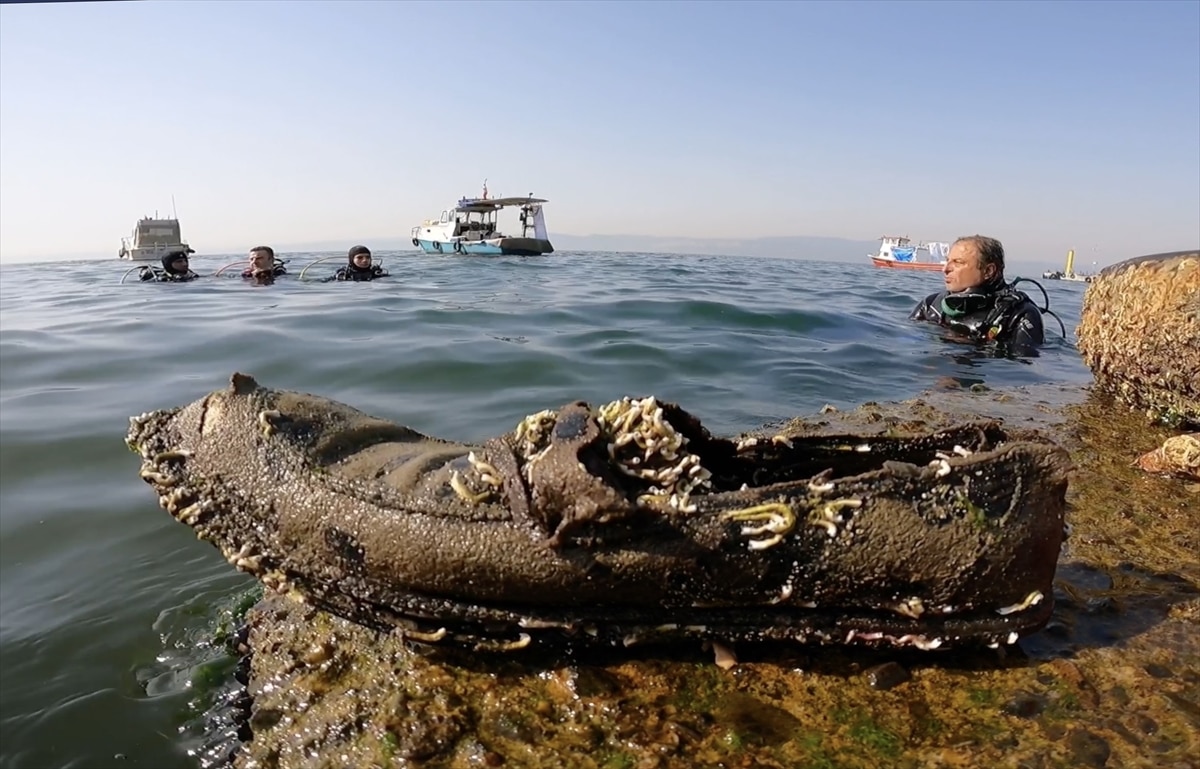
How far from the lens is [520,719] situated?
1.86 m

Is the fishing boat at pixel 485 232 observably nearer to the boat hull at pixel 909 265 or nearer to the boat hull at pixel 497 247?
the boat hull at pixel 497 247

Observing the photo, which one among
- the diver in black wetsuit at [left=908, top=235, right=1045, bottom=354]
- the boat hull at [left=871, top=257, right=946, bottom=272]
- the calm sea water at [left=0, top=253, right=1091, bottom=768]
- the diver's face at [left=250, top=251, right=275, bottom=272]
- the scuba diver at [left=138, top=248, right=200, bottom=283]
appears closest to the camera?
the calm sea water at [left=0, top=253, right=1091, bottom=768]

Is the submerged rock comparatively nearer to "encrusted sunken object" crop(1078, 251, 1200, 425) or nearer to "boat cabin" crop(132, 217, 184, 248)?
"encrusted sunken object" crop(1078, 251, 1200, 425)

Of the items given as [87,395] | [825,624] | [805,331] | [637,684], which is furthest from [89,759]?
[805,331]

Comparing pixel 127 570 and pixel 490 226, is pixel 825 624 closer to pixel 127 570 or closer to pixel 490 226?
pixel 127 570

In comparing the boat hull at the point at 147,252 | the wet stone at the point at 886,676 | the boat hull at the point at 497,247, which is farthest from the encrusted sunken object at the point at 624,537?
the boat hull at the point at 147,252

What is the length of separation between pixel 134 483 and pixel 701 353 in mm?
5874

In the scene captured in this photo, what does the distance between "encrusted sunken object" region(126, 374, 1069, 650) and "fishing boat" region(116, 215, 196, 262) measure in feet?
157

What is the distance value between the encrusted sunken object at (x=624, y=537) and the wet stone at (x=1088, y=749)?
269 mm

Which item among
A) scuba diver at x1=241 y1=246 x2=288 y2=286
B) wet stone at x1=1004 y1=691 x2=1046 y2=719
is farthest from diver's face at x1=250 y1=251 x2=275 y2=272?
wet stone at x1=1004 y1=691 x2=1046 y2=719

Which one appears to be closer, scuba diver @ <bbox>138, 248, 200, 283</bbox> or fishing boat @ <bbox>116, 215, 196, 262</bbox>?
scuba diver @ <bbox>138, 248, 200, 283</bbox>

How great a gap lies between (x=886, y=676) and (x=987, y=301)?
915 centimetres

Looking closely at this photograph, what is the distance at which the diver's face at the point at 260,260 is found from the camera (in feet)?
63.6

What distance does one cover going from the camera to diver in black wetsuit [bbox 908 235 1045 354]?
932cm
